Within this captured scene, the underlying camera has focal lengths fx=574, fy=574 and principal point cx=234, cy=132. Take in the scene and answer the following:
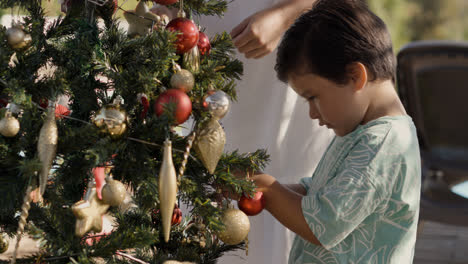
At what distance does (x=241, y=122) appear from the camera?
1.41 metres

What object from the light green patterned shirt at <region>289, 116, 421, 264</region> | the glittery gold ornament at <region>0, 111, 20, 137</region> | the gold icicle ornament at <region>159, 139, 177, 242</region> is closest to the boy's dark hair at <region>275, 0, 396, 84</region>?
the light green patterned shirt at <region>289, 116, 421, 264</region>

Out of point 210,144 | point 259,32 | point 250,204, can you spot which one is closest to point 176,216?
point 250,204

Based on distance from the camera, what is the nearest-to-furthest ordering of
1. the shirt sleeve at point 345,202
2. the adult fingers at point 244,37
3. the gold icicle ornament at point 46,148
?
1. the gold icicle ornament at point 46,148
2. the shirt sleeve at point 345,202
3. the adult fingers at point 244,37

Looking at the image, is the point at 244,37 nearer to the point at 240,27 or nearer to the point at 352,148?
the point at 240,27

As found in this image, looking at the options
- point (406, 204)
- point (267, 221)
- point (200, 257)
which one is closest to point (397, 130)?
point (406, 204)

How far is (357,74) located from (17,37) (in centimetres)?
57

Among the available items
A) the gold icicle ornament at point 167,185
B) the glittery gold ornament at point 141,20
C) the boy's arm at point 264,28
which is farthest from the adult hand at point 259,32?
the gold icicle ornament at point 167,185

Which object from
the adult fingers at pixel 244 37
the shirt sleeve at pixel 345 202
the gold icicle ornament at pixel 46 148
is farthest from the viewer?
the adult fingers at pixel 244 37

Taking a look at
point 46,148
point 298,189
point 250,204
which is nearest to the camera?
point 46,148

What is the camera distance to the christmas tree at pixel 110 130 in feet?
2.44

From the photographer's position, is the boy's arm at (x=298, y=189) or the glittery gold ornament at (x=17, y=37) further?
the boy's arm at (x=298, y=189)

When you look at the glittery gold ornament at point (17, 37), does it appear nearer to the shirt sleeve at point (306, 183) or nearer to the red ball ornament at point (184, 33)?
the red ball ornament at point (184, 33)

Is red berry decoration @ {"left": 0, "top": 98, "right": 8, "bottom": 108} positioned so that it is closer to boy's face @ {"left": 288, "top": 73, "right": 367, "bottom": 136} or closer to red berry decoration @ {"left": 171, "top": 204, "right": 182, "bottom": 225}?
red berry decoration @ {"left": 171, "top": 204, "right": 182, "bottom": 225}

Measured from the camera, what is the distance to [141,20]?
0.92 metres
